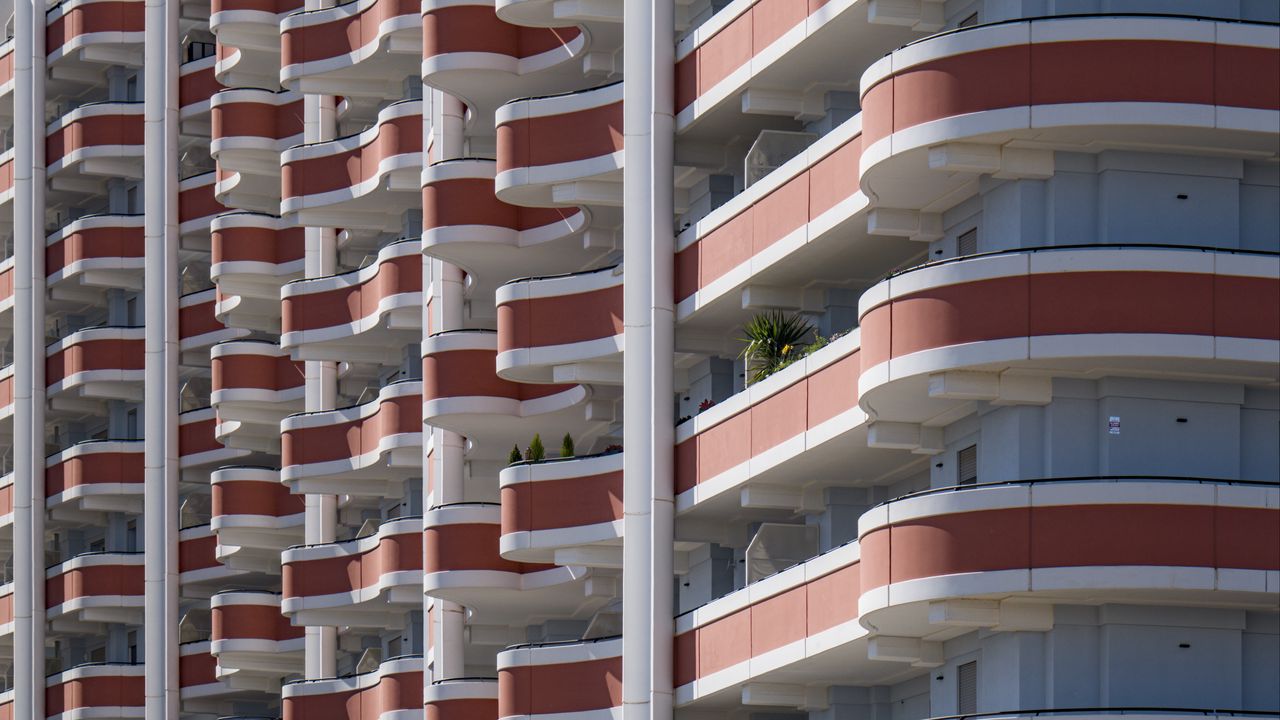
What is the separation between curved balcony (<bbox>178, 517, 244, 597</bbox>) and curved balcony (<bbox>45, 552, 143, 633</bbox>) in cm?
203

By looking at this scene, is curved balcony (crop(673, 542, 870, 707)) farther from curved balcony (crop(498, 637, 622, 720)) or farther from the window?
curved balcony (crop(498, 637, 622, 720))

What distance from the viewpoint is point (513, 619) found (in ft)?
232

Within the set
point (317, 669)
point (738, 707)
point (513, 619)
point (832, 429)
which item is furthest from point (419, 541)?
point (832, 429)

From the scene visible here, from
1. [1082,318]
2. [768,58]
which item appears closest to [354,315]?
[768,58]

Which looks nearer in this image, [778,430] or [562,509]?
[778,430]

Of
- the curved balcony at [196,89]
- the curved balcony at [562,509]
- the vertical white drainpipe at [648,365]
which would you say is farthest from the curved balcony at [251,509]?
the vertical white drainpipe at [648,365]

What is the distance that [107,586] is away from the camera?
93.1m

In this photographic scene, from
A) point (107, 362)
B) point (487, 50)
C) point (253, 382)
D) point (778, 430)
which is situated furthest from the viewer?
point (107, 362)

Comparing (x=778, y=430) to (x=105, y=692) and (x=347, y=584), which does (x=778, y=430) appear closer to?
(x=347, y=584)

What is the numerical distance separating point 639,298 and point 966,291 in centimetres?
1231

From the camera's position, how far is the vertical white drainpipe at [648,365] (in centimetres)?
5872

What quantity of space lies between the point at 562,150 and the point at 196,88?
3195 cm

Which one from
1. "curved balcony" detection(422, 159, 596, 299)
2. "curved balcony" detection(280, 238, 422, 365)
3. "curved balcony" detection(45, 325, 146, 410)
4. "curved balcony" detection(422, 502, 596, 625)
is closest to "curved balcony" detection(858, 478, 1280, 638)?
"curved balcony" detection(422, 502, 596, 625)

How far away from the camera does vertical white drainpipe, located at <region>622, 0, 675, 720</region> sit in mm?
58719
